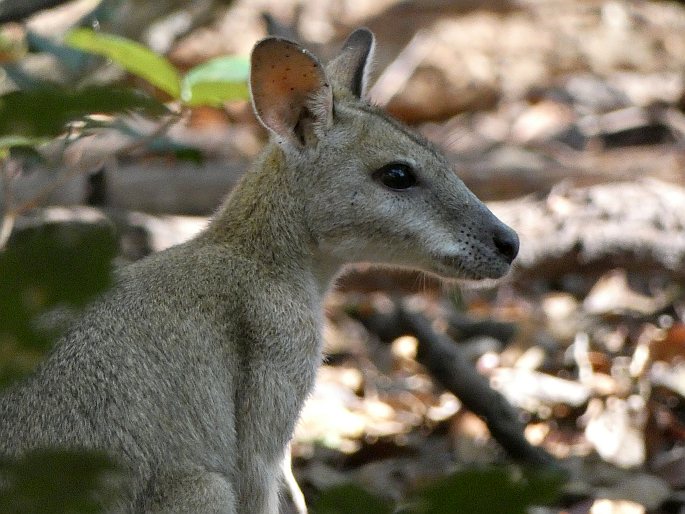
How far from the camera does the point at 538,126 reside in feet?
32.9

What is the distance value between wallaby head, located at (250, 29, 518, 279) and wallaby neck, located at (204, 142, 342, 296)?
0.08 ft

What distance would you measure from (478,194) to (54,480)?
7109 mm

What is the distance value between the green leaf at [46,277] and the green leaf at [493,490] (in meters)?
0.28

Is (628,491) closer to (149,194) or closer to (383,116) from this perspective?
(383,116)

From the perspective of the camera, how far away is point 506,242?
3.86 metres

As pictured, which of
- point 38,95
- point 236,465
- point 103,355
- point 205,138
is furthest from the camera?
point 205,138

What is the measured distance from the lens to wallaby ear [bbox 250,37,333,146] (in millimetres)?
3605

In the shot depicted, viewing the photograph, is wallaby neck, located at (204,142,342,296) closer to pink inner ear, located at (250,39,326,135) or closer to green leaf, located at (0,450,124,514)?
pink inner ear, located at (250,39,326,135)

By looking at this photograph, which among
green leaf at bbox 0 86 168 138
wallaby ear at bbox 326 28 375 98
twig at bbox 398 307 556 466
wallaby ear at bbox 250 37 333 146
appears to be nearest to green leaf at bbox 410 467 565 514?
green leaf at bbox 0 86 168 138

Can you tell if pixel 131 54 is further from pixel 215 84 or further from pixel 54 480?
pixel 54 480

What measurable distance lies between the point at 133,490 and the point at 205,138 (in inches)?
272

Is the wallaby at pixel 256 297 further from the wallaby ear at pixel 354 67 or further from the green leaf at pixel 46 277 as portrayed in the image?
the green leaf at pixel 46 277

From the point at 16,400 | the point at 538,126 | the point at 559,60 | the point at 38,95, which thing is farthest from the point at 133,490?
the point at 559,60

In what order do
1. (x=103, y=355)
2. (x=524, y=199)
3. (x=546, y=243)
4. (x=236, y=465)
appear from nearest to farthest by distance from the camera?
(x=103, y=355) < (x=236, y=465) < (x=546, y=243) < (x=524, y=199)
